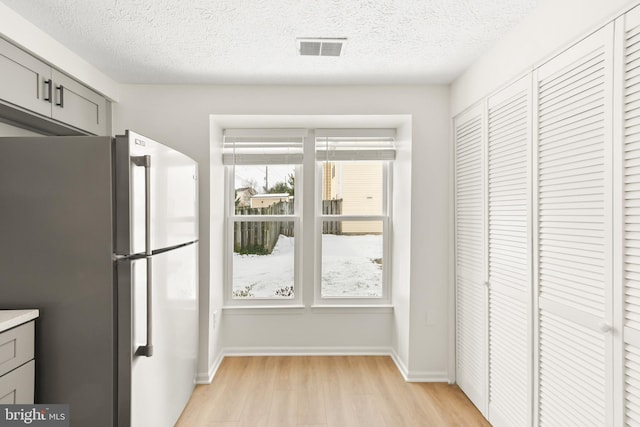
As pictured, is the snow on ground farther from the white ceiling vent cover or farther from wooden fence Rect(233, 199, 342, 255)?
the white ceiling vent cover

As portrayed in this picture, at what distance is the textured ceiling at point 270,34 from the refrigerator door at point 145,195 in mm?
710

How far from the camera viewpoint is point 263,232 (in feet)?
12.9

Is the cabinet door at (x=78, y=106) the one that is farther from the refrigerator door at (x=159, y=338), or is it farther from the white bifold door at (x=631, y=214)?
the white bifold door at (x=631, y=214)

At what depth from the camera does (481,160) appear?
2.73 metres

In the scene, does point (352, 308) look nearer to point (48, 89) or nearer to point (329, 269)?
point (329, 269)

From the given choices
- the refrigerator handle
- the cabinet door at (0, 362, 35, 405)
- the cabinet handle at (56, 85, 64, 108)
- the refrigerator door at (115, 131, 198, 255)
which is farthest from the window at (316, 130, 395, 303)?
the cabinet door at (0, 362, 35, 405)

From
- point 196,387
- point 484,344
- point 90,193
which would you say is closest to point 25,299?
point 90,193

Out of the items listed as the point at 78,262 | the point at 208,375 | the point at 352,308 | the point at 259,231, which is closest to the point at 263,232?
the point at 259,231

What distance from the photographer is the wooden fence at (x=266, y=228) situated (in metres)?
3.92

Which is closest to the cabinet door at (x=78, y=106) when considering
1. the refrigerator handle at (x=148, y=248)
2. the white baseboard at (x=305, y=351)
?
the refrigerator handle at (x=148, y=248)

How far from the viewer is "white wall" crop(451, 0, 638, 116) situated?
5.47 ft

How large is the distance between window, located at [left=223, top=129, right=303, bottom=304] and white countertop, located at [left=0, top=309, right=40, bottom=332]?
6.73 ft

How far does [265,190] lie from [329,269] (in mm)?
1013

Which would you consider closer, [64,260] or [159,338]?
[64,260]
